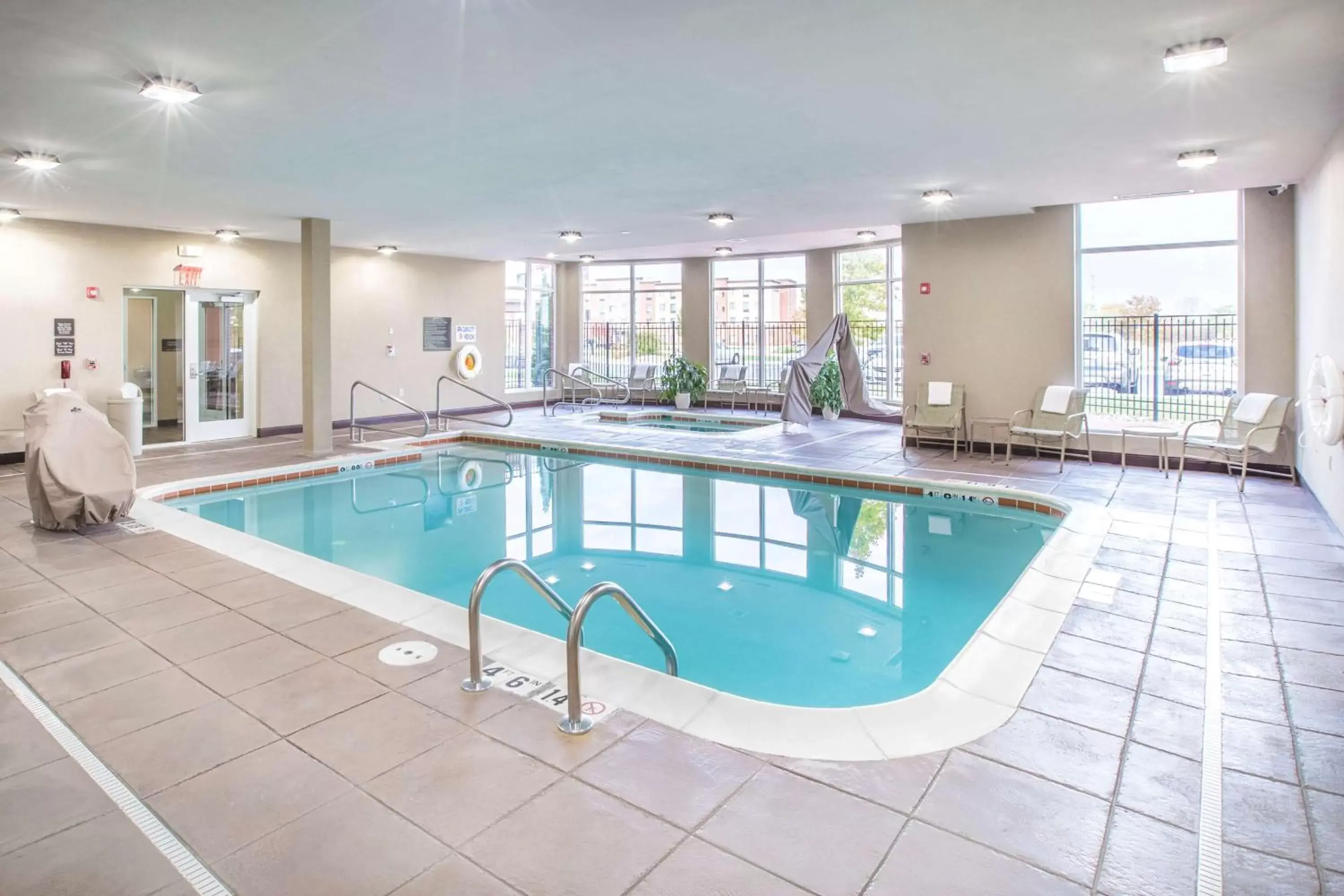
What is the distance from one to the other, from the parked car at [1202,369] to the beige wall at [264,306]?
9.57m

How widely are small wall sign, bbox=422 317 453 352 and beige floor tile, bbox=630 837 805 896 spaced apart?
1096cm

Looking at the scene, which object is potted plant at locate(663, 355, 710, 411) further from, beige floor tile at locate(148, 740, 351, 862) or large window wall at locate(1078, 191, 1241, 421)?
beige floor tile at locate(148, 740, 351, 862)

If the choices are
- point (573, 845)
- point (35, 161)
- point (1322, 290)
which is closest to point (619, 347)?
point (35, 161)

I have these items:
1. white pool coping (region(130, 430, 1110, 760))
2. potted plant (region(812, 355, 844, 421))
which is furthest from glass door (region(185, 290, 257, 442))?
potted plant (region(812, 355, 844, 421))

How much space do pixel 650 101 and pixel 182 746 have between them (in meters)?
3.74

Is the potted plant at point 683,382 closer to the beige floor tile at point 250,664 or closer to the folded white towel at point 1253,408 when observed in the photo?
the folded white towel at point 1253,408

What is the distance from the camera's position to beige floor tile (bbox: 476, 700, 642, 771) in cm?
228

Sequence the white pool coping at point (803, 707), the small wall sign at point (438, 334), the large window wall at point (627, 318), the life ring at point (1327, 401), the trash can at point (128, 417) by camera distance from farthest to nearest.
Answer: the large window wall at point (627, 318) → the small wall sign at point (438, 334) → the trash can at point (128, 417) → the life ring at point (1327, 401) → the white pool coping at point (803, 707)

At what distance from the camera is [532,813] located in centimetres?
200

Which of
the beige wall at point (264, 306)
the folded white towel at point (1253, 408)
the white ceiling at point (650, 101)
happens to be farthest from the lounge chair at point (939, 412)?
the beige wall at point (264, 306)

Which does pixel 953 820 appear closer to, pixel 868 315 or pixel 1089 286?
pixel 1089 286

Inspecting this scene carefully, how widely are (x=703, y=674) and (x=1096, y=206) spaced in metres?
7.19

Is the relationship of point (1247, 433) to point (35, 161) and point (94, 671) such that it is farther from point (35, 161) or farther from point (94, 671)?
point (35, 161)

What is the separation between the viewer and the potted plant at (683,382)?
13.0 m
